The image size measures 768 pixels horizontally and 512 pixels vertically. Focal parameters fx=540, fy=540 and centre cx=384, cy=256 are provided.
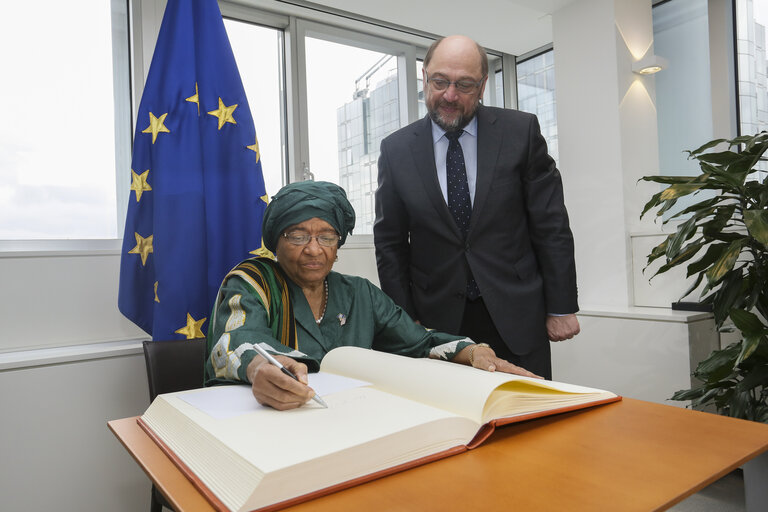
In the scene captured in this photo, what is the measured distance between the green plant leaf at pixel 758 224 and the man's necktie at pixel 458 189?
92 cm

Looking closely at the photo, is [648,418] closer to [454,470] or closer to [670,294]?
[454,470]

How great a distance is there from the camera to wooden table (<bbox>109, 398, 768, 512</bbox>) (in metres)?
0.53

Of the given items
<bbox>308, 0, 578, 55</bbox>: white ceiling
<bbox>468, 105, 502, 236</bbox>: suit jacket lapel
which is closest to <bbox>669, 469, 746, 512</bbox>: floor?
<bbox>468, 105, 502, 236</bbox>: suit jacket lapel

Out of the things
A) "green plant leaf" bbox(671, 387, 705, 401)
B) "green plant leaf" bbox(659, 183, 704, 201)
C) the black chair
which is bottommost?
"green plant leaf" bbox(671, 387, 705, 401)

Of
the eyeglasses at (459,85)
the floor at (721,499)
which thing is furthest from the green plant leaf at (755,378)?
the eyeglasses at (459,85)

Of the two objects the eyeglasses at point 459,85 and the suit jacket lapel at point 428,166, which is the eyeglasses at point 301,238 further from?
the eyeglasses at point 459,85

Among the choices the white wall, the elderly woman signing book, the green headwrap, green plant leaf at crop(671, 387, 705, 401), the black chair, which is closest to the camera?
the elderly woman signing book

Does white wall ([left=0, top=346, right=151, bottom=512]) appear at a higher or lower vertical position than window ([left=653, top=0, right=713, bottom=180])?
lower

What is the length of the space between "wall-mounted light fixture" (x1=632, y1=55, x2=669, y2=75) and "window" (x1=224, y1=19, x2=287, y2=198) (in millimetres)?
2048

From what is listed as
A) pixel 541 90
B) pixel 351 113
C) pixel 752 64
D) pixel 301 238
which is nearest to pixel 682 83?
pixel 752 64

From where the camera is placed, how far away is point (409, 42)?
368 centimetres

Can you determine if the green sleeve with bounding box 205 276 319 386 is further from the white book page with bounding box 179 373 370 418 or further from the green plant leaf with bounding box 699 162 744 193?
the green plant leaf with bounding box 699 162 744 193

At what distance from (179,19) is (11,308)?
50.4 inches

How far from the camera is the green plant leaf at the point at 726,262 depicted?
1862 millimetres
